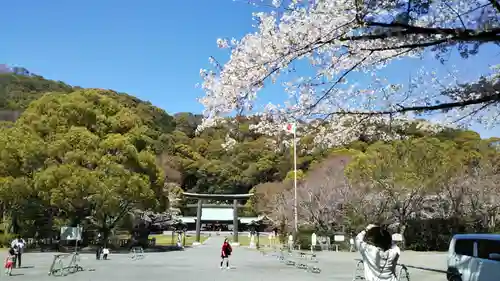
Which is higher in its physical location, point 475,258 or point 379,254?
point 379,254

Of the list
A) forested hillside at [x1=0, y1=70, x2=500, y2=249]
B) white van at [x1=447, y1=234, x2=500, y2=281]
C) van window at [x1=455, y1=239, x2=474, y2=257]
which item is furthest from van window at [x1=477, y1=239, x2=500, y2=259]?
forested hillside at [x1=0, y1=70, x2=500, y2=249]

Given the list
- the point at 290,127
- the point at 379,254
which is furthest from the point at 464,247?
the point at 379,254

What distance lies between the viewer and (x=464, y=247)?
9.97 meters

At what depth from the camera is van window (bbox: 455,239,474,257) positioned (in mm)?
9711

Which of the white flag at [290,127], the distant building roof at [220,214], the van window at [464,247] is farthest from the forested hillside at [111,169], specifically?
the distant building roof at [220,214]

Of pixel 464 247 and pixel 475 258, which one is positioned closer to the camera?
pixel 475 258

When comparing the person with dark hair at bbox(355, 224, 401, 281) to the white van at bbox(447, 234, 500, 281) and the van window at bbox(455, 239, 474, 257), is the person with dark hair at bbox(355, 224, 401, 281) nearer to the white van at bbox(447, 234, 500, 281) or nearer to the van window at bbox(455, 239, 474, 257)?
the white van at bbox(447, 234, 500, 281)

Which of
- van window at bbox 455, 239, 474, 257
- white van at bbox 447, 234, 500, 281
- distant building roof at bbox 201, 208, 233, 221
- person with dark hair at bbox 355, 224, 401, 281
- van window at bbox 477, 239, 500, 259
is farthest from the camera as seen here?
distant building roof at bbox 201, 208, 233, 221

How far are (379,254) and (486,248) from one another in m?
5.65

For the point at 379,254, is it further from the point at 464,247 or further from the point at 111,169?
the point at 111,169

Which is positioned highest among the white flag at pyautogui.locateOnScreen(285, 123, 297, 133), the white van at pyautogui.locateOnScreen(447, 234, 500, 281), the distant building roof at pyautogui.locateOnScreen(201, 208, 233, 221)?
the distant building roof at pyautogui.locateOnScreen(201, 208, 233, 221)

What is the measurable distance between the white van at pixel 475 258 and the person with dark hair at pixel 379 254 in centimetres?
487

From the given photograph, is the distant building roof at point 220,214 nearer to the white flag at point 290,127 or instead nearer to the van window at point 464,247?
the van window at point 464,247

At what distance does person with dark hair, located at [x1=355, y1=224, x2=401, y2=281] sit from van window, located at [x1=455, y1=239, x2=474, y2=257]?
5.73 metres
